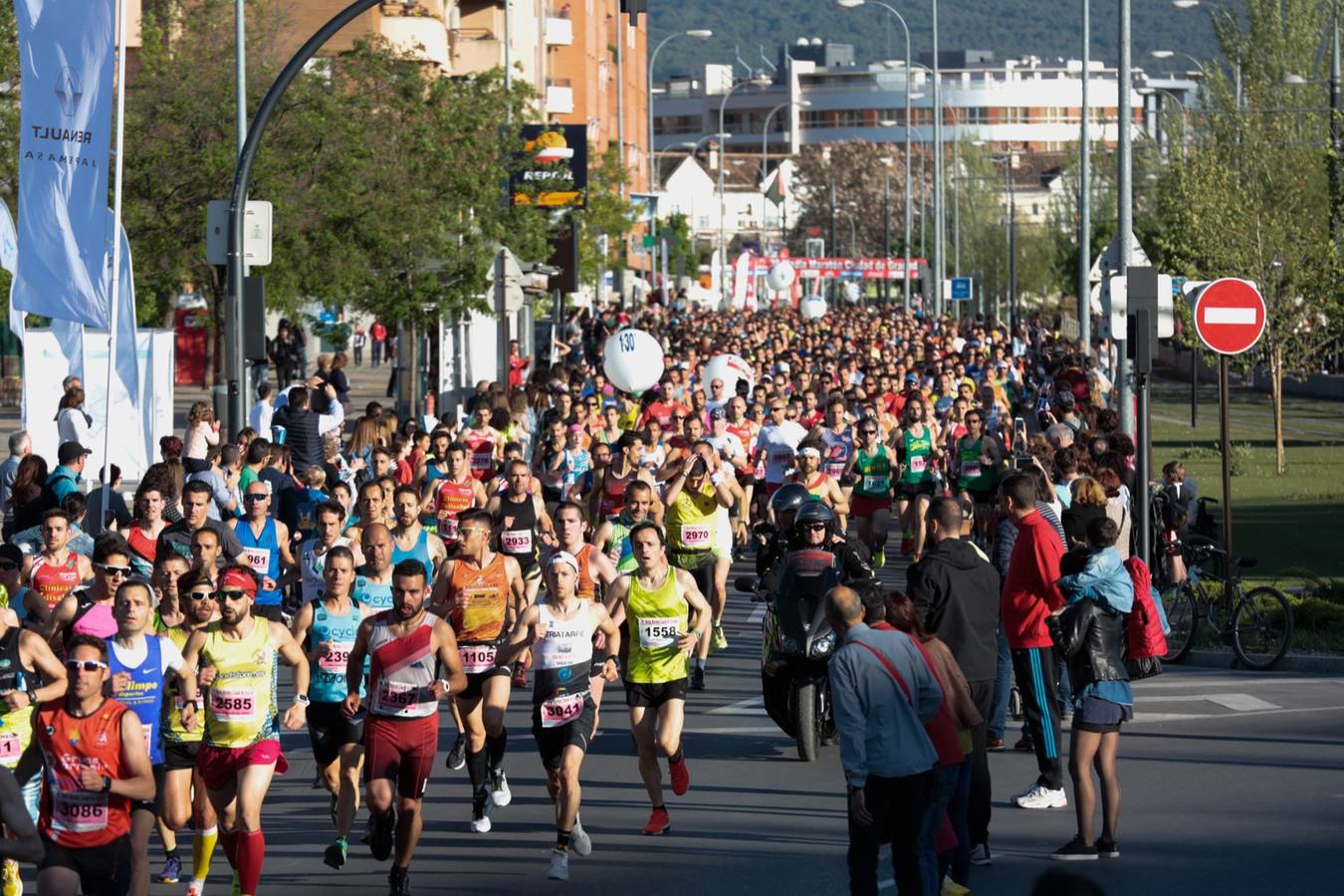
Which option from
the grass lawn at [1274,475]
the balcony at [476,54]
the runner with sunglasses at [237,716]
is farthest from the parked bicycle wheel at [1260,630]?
the balcony at [476,54]

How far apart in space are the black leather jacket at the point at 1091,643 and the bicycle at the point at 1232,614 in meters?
6.29

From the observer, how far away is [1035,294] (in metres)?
105

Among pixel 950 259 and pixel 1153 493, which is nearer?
pixel 1153 493

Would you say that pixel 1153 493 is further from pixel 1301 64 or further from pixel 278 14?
pixel 1301 64

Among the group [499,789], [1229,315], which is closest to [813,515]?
[499,789]

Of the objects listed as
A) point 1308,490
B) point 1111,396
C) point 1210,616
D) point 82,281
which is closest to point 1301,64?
point 1111,396

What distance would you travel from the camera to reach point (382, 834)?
9883 mm

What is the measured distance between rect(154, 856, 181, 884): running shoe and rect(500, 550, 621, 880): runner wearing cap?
1.76m

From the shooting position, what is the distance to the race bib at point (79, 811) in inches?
320

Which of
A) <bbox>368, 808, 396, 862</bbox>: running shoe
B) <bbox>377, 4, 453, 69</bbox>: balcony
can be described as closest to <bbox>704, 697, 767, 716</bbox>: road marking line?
<bbox>368, 808, 396, 862</bbox>: running shoe

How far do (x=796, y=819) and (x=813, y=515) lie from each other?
2476 millimetres

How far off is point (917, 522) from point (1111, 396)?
1452cm

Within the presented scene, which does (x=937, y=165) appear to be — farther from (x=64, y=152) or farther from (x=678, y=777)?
(x=678, y=777)

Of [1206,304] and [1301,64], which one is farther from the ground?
[1301,64]
